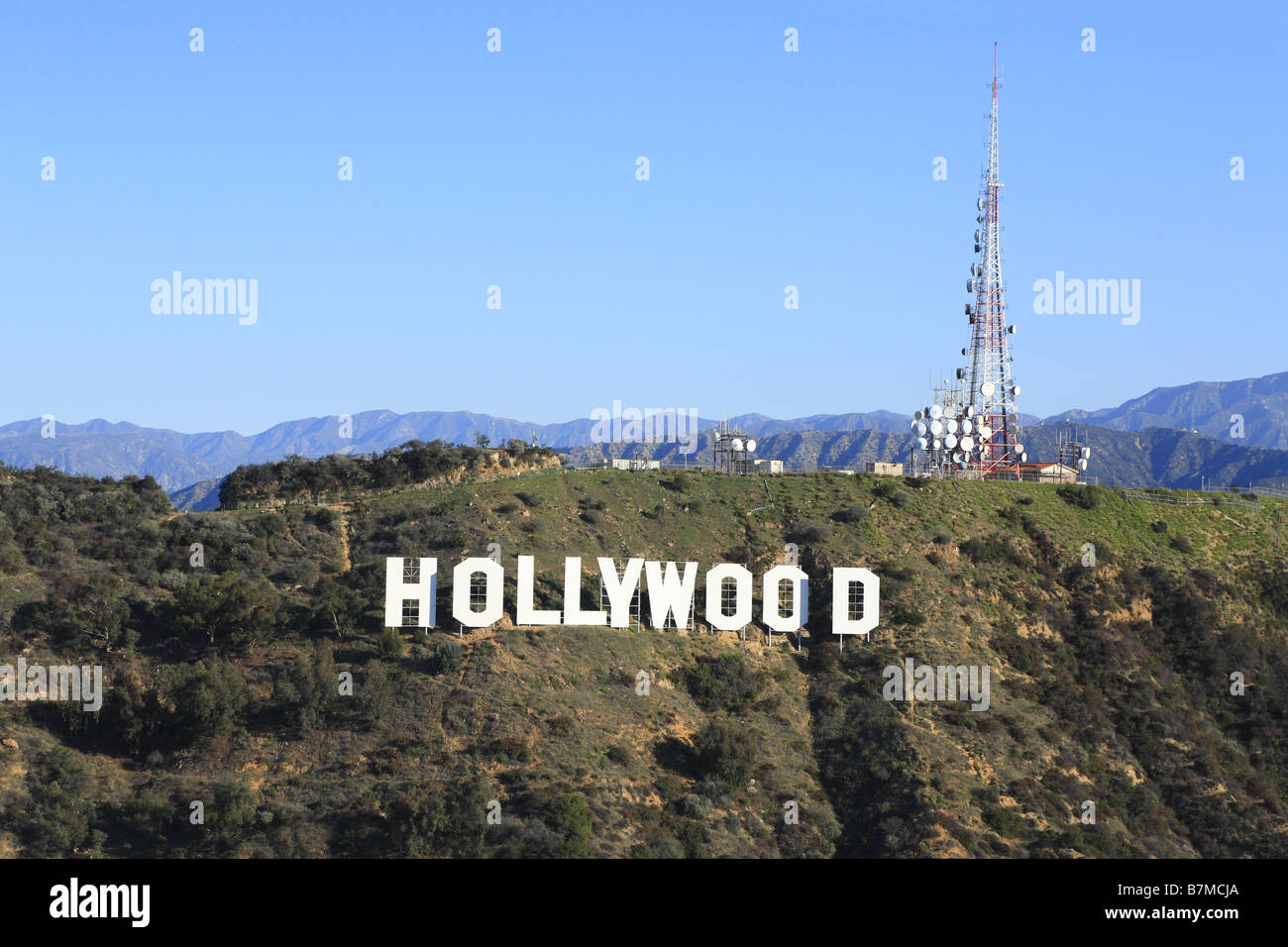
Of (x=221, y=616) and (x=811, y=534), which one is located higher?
(x=811, y=534)

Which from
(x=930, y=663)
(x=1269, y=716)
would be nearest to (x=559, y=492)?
(x=930, y=663)

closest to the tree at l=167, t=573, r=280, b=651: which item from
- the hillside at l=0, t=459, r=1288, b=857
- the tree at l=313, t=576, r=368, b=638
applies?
the hillside at l=0, t=459, r=1288, b=857

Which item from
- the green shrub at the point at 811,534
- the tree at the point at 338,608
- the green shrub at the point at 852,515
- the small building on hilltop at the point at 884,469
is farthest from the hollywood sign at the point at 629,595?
the small building on hilltop at the point at 884,469

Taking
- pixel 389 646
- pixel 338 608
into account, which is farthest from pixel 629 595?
pixel 338 608

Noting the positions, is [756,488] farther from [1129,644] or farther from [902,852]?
[902,852]

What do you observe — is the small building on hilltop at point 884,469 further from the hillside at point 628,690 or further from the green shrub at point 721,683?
the green shrub at point 721,683

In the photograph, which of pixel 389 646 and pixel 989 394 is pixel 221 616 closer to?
pixel 389 646

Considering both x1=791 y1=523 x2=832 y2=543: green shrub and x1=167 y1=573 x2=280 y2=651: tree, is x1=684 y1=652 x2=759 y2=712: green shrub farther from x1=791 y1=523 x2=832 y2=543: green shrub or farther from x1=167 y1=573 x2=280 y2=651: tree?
x1=167 y1=573 x2=280 y2=651: tree
